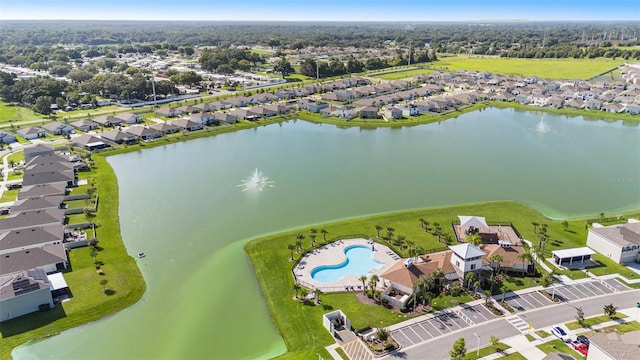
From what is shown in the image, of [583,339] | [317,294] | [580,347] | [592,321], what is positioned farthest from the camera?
[317,294]

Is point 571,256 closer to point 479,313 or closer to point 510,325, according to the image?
point 510,325

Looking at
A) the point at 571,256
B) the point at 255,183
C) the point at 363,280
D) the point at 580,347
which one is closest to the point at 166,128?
the point at 255,183

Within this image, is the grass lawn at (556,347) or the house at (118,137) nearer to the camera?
the grass lawn at (556,347)

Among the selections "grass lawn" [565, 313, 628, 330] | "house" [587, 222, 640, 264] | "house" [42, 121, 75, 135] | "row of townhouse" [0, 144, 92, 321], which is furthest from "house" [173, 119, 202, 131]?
"grass lawn" [565, 313, 628, 330]

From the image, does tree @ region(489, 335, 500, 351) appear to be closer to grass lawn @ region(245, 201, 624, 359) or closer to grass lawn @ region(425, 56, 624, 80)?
grass lawn @ region(245, 201, 624, 359)

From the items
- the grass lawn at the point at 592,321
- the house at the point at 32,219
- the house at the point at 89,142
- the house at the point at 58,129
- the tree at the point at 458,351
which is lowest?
the grass lawn at the point at 592,321

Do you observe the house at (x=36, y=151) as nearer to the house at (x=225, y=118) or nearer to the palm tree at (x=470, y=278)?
the house at (x=225, y=118)

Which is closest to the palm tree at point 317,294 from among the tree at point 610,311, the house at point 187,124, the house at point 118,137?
the tree at point 610,311
